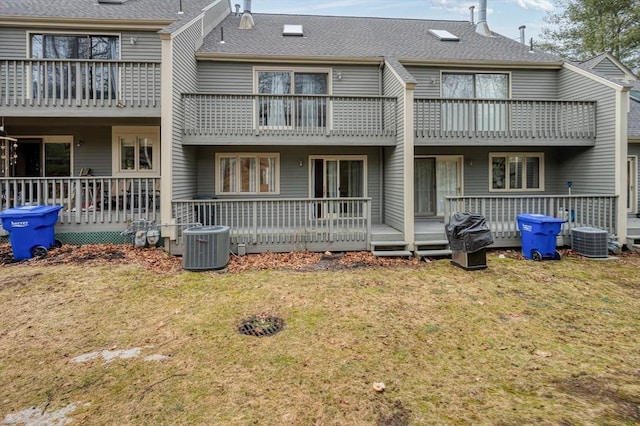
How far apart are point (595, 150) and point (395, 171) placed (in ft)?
20.0

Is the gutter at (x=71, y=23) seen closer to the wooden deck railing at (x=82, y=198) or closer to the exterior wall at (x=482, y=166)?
the wooden deck railing at (x=82, y=198)

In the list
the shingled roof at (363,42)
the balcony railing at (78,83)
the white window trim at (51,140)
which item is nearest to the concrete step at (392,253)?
the shingled roof at (363,42)

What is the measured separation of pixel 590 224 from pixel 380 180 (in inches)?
233

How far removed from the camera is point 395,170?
9531mm

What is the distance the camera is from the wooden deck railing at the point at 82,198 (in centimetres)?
813

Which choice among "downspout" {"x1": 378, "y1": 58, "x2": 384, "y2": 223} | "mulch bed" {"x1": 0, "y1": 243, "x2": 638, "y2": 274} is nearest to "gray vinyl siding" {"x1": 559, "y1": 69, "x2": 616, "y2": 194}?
"mulch bed" {"x1": 0, "y1": 243, "x2": 638, "y2": 274}

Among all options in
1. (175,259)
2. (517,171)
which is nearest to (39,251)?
(175,259)

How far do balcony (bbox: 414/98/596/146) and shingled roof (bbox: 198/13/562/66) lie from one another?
6.63 ft

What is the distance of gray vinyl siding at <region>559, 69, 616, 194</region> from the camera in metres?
9.34

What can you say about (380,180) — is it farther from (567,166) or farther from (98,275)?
(98,275)

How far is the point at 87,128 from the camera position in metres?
10.5

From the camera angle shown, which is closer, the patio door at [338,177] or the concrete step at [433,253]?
the concrete step at [433,253]

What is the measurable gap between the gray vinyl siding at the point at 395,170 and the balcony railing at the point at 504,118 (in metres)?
0.79

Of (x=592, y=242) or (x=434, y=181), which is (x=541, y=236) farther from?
(x=434, y=181)
